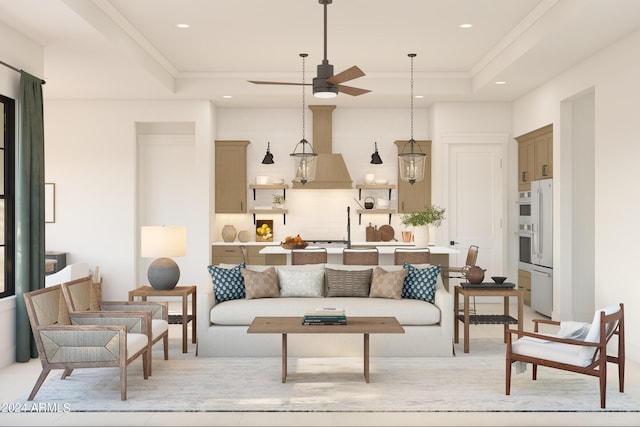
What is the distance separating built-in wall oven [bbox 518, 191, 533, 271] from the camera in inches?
356

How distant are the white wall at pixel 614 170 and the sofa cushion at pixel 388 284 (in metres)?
2.05

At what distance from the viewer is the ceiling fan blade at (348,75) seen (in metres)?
5.09

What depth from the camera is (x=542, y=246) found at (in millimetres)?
8469

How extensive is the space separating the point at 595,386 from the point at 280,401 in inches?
94.4

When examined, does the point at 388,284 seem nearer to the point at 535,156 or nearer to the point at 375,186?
the point at 535,156

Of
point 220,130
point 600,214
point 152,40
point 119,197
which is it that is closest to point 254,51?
point 152,40

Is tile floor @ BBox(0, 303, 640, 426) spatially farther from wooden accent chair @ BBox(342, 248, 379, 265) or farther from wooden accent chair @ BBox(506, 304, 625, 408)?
wooden accent chair @ BBox(342, 248, 379, 265)

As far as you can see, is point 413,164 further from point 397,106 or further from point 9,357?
point 9,357

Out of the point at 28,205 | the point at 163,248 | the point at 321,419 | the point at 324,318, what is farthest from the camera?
the point at 163,248

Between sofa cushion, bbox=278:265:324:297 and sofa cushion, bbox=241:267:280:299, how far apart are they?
0.39ft

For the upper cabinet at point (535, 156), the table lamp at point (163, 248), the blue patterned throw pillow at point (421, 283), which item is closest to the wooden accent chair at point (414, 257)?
the blue patterned throw pillow at point (421, 283)

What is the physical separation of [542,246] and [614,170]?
218 centimetres

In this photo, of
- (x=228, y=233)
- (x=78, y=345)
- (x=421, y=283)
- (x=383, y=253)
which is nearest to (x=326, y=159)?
(x=228, y=233)

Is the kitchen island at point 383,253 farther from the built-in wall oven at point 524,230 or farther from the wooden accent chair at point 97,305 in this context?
the wooden accent chair at point 97,305
